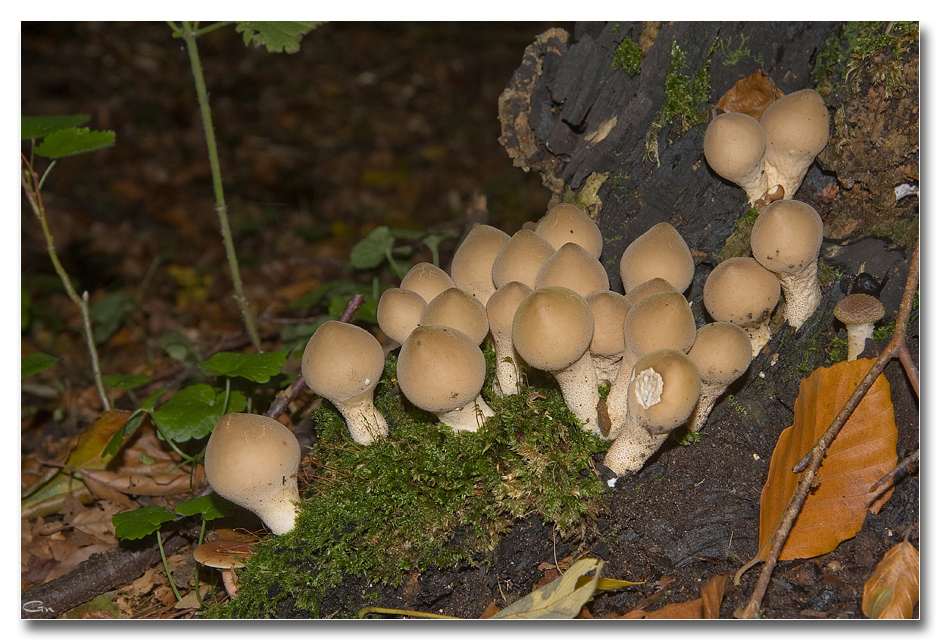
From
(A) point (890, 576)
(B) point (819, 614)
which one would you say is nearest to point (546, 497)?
(B) point (819, 614)

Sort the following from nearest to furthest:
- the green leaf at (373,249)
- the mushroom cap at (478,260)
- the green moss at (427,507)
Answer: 1. the green moss at (427,507)
2. the mushroom cap at (478,260)
3. the green leaf at (373,249)

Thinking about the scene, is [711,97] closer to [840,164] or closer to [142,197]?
[840,164]

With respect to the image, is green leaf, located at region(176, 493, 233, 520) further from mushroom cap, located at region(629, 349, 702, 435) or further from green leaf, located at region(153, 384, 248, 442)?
mushroom cap, located at region(629, 349, 702, 435)

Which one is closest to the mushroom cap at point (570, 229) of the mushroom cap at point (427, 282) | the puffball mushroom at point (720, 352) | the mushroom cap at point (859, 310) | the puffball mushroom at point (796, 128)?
the mushroom cap at point (427, 282)

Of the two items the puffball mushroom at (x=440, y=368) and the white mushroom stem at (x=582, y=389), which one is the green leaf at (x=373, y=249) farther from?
the puffball mushroom at (x=440, y=368)

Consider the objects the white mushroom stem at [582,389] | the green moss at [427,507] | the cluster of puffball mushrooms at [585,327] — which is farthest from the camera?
the white mushroom stem at [582,389]

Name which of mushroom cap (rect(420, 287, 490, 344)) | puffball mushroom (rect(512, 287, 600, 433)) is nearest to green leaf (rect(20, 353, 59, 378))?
mushroom cap (rect(420, 287, 490, 344))
